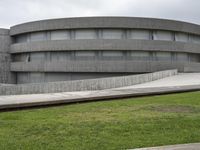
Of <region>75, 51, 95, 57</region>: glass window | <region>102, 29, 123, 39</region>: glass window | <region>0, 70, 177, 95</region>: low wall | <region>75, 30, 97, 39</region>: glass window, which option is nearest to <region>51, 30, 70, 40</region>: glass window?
<region>75, 30, 97, 39</region>: glass window

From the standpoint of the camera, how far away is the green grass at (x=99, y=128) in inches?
250

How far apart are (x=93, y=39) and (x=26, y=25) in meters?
8.44

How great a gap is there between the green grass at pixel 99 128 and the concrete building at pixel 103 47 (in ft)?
72.0

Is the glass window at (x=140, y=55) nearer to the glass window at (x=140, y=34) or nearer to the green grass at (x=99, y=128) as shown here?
the glass window at (x=140, y=34)

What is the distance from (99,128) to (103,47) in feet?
81.8

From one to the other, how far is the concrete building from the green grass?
21.9 metres

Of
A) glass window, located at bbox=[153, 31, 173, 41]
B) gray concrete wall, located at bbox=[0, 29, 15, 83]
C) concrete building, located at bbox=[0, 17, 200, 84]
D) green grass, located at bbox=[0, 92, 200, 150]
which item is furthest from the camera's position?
gray concrete wall, located at bbox=[0, 29, 15, 83]

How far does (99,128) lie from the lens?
768 cm

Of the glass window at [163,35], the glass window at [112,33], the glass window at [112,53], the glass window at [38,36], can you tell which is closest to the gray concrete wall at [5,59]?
the glass window at [38,36]

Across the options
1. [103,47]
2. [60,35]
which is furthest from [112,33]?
[60,35]

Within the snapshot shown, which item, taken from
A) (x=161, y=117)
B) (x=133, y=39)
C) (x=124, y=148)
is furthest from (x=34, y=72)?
(x=124, y=148)

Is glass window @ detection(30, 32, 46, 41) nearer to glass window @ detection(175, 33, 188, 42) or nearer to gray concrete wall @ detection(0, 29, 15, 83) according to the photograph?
gray concrete wall @ detection(0, 29, 15, 83)

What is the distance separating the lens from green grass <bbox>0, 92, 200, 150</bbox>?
6.36 metres

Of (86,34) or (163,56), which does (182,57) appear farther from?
(86,34)
